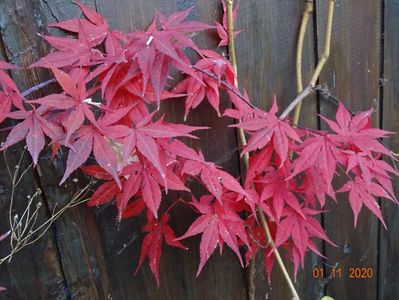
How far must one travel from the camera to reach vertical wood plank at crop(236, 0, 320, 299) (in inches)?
52.5

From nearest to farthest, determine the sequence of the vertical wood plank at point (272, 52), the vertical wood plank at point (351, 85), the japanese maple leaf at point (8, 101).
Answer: the japanese maple leaf at point (8, 101)
the vertical wood plank at point (272, 52)
the vertical wood plank at point (351, 85)

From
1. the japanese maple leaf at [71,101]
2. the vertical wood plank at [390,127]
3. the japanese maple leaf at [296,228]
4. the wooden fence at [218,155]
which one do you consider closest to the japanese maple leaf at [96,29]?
the wooden fence at [218,155]

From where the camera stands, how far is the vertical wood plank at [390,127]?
1.58 metres

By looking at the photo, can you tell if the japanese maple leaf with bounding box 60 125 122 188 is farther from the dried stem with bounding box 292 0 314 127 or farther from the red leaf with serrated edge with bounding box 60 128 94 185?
the dried stem with bounding box 292 0 314 127

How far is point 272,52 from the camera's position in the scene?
4.57ft

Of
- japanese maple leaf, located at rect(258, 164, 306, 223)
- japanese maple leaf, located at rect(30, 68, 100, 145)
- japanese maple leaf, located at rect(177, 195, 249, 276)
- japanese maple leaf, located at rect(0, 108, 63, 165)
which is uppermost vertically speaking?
japanese maple leaf, located at rect(30, 68, 100, 145)

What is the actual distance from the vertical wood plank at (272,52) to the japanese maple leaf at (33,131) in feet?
2.15

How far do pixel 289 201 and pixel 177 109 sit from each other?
0.41 m

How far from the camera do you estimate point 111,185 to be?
1.09 m

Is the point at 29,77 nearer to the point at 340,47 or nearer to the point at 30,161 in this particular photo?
the point at 30,161

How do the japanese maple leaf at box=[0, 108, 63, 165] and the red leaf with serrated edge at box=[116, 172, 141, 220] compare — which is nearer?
the japanese maple leaf at box=[0, 108, 63, 165]

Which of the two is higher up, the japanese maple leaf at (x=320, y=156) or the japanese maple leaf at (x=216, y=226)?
the japanese maple leaf at (x=320, y=156)

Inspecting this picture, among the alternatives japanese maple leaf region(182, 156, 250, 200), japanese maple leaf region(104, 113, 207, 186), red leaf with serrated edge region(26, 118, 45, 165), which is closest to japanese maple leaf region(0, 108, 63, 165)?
red leaf with serrated edge region(26, 118, 45, 165)

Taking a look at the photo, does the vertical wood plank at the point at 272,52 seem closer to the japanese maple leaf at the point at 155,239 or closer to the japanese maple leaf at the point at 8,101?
the japanese maple leaf at the point at 155,239
